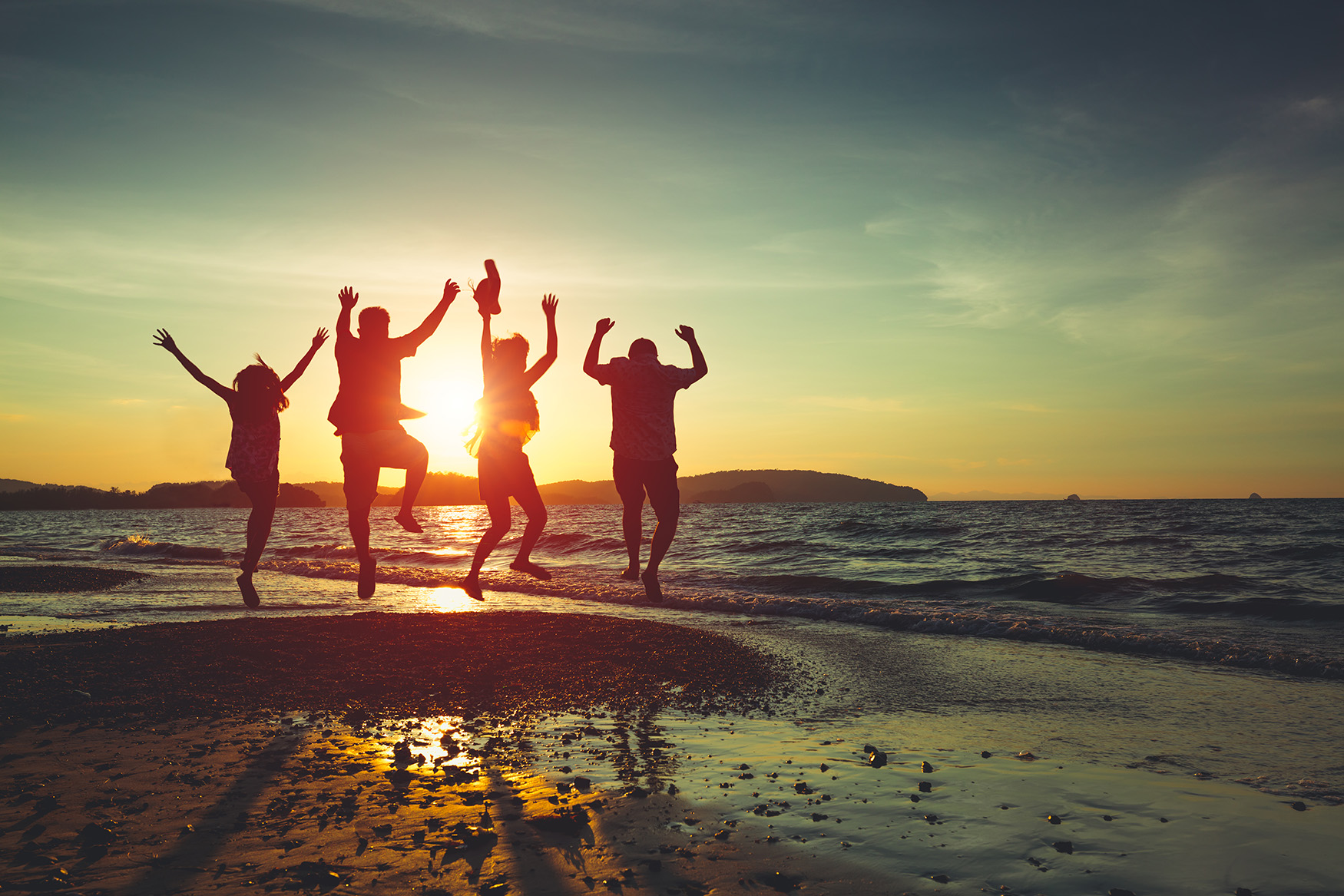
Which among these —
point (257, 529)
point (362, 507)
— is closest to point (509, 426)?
point (362, 507)

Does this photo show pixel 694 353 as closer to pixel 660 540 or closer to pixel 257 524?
pixel 660 540

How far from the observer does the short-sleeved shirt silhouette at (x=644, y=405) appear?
8914 millimetres

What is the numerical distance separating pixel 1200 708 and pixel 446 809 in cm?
768

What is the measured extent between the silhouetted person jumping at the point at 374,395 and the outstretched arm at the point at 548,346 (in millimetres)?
1021

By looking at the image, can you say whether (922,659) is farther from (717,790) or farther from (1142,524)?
(1142,524)

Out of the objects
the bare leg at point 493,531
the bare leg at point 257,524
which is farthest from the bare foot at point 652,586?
the bare leg at point 257,524

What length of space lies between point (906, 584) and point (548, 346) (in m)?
17.3

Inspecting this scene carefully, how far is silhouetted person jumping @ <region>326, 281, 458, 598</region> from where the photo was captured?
27.9 ft

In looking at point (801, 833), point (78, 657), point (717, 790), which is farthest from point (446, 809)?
point (78, 657)

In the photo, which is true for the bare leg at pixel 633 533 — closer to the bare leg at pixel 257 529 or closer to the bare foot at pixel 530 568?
the bare foot at pixel 530 568

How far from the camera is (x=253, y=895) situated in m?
3.64

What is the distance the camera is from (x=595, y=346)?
29.1 ft

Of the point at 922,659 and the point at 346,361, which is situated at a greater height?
the point at 346,361

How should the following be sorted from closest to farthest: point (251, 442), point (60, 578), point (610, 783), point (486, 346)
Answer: point (610, 783) → point (486, 346) → point (251, 442) → point (60, 578)
